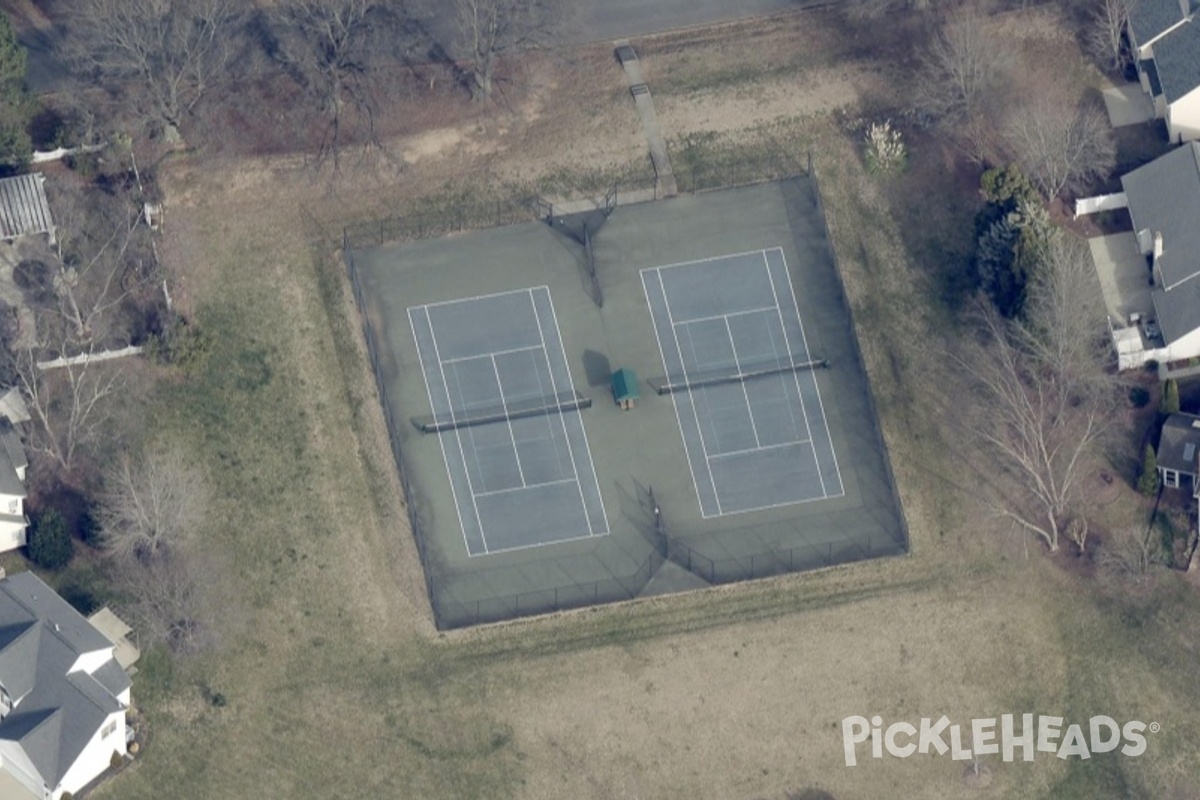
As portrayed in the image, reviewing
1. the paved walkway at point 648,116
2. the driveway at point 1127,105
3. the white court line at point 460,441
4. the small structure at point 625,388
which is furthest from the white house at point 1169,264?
the white court line at point 460,441

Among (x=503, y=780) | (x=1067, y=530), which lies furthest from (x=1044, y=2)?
(x=503, y=780)

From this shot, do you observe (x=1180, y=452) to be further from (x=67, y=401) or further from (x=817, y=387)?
(x=67, y=401)

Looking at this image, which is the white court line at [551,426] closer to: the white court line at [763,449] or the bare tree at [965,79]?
the white court line at [763,449]

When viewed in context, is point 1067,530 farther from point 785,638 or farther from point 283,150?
point 283,150

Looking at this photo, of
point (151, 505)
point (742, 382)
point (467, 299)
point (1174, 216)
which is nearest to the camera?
point (151, 505)

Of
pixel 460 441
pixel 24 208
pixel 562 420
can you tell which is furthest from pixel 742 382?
pixel 24 208

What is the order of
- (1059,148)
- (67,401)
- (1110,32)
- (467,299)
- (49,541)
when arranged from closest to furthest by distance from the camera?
(49,541), (67,401), (467,299), (1059,148), (1110,32)
